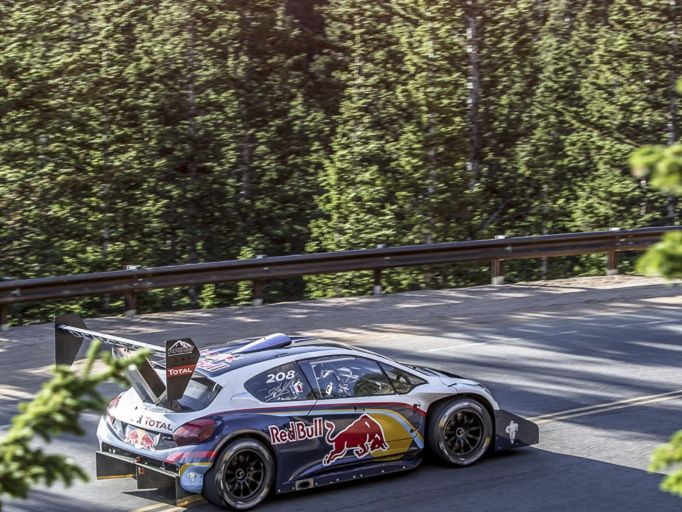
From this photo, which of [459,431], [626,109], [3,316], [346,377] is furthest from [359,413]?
[626,109]

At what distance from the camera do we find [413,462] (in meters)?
10.2

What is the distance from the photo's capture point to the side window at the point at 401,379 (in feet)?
33.5

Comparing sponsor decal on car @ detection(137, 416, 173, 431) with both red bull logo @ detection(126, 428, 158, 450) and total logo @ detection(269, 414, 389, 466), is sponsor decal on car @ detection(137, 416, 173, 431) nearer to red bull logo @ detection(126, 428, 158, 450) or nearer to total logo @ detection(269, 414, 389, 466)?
red bull logo @ detection(126, 428, 158, 450)

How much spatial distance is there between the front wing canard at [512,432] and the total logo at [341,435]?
1.27 m

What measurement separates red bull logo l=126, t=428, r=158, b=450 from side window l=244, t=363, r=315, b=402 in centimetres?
89

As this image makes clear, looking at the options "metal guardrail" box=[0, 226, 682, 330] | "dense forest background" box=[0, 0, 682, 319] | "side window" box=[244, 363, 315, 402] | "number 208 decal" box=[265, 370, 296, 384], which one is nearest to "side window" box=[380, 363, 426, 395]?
"side window" box=[244, 363, 315, 402]

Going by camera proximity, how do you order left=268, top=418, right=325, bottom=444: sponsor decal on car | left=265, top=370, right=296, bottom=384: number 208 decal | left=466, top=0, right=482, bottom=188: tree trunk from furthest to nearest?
1. left=466, top=0, right=482, bottom=188: tree trunk
2. left=265, top=370, right=296, bottom=384: number 208 decal
3. left=268, top=418, right=325, bottom=444: sponsor decal on car

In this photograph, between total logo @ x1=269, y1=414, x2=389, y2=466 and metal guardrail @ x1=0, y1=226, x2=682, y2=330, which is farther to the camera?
metal guardrail @ x1=0, y1=226, x2=682, y2=330

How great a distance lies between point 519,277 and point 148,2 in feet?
44.7

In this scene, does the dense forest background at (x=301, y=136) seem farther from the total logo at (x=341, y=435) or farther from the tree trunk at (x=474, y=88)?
the total logo at (x=341, y=435)

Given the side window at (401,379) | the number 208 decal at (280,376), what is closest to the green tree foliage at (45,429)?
the number 208 decal at (280,376)

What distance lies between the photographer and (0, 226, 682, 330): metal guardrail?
16797 millimetres

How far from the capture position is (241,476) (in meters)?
9.18

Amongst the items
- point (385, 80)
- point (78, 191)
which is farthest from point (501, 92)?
point (78, 191)
